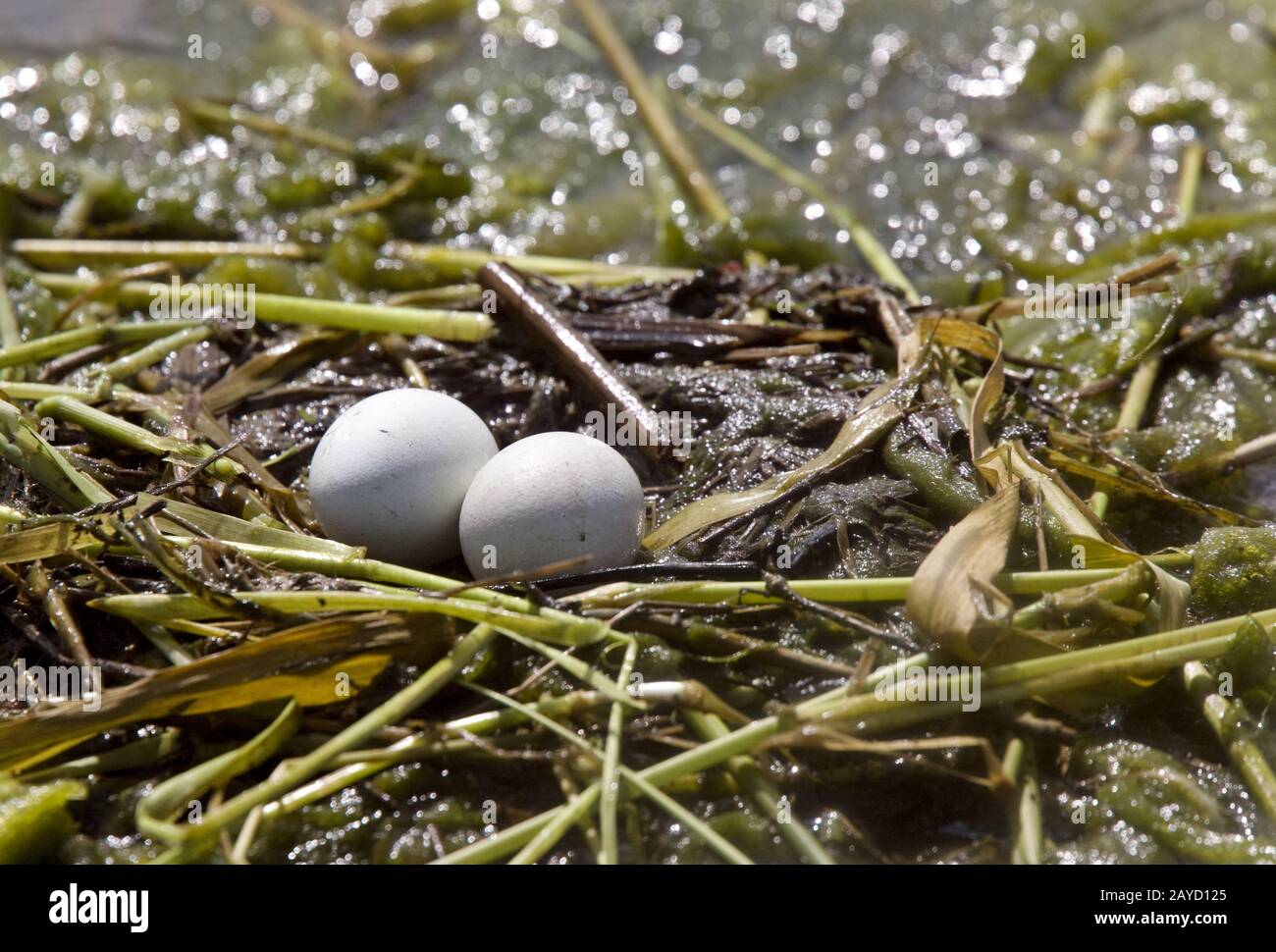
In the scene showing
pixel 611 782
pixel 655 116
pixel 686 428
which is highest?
pixel 655 116

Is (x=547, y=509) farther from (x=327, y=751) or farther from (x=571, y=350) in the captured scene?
(x=571, y=350)

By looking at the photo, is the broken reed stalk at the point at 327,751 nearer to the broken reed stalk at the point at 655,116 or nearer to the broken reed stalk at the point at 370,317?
the broken reed stalk at the point at 370,317

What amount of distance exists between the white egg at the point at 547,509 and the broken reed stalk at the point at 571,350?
1.64ft

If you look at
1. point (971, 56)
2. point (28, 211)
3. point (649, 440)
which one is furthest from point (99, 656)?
point (971, 56)

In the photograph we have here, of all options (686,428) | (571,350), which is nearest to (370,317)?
(571,350)

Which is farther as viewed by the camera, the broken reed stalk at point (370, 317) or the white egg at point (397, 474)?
the broken reed stalk at point (370, 317)

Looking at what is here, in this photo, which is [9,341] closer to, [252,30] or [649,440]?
[649,440]

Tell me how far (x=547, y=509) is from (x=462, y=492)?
15.1 inches

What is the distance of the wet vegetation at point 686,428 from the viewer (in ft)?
9.20

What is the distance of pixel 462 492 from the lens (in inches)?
131

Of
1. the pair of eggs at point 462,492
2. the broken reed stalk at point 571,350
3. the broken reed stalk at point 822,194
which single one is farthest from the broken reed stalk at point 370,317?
the broken reed stalk at point 822,194

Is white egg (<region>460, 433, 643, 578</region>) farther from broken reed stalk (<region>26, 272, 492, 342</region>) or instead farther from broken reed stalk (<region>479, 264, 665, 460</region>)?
broken reed stalk (<region>26, 272, 492, 342</region>)

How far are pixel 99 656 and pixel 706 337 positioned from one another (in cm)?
232

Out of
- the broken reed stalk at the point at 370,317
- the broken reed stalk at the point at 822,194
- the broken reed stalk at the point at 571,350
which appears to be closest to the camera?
the broken reed stalk at the point at 571,350
